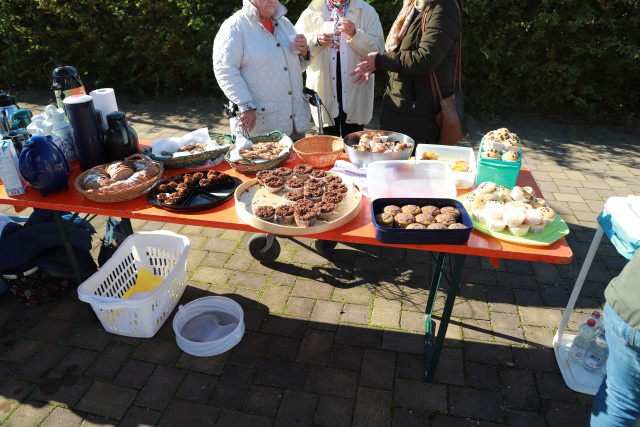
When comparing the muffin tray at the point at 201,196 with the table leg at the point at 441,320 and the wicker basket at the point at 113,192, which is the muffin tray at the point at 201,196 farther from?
the table leg at the point at 441,320

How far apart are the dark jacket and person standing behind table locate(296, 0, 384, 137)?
1.58 feet

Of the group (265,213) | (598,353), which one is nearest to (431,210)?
(265,213)

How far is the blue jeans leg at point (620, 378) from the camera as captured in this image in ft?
5.70

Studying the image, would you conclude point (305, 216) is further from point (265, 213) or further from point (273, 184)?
point (273, 184)

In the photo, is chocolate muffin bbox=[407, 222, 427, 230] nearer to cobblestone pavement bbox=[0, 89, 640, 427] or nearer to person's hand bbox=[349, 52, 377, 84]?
cobblestone pavement bbox=[0, 89, 640, 427]

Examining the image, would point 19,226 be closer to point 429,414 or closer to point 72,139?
point 72,139

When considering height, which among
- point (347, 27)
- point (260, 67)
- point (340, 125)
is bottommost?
point (340, 125)

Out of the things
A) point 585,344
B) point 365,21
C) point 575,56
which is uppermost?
point 365,21

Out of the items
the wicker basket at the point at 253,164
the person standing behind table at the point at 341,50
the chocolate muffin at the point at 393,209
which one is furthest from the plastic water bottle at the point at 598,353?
the person standing behind table at the point at 341,50

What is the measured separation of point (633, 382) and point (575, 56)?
19.1ft

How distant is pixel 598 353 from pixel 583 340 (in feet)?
0.33

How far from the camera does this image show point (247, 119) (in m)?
3.13

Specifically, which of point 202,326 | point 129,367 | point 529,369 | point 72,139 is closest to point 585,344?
point 529,369

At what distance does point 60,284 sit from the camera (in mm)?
3191
